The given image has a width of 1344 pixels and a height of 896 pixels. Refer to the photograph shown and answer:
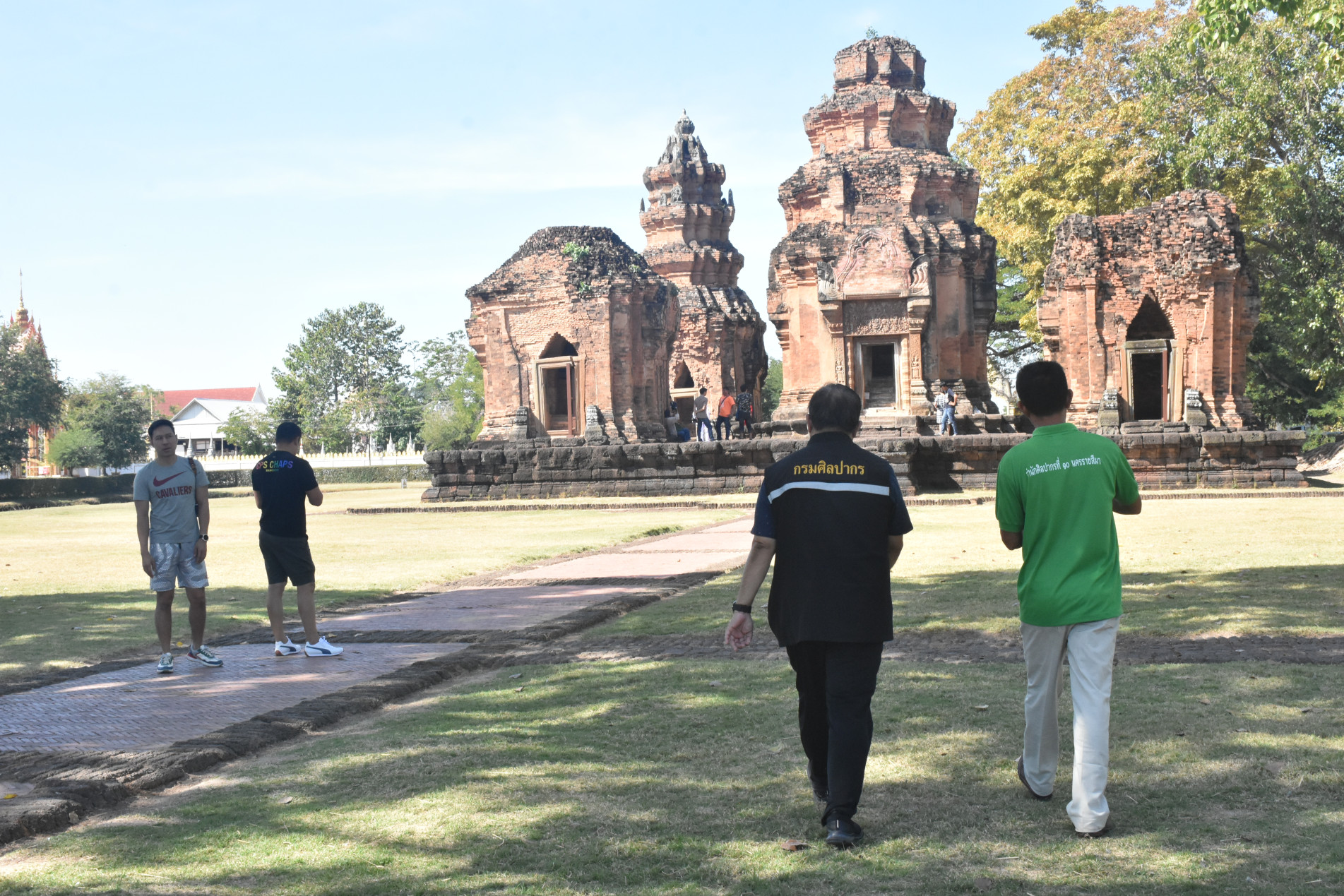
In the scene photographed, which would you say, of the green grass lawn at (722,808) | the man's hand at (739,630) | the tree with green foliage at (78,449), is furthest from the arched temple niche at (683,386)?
the man's hand at (739,630)

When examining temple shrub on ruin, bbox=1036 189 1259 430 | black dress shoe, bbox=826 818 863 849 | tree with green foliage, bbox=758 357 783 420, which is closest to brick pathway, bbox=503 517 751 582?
black dress shoe, bbox=826 818 863 849

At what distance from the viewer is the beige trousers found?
3.65 metres

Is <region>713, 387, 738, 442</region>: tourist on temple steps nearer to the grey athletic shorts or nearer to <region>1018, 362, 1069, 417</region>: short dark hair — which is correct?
the grey athletic shorts

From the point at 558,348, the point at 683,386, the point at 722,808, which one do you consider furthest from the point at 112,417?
the point at 722,808

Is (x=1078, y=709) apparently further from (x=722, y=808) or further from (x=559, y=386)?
(x=559, y=386)

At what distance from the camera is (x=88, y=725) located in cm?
555

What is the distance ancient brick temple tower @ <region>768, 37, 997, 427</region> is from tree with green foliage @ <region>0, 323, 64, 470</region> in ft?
109

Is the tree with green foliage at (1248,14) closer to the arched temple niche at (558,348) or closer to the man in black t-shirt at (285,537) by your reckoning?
the man in black t-shirt at (285,537)

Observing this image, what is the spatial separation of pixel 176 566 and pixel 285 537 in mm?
664

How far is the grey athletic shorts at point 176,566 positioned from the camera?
7.12 metres

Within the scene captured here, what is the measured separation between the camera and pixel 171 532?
23.5 feet

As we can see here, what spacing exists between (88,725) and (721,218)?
1582 inches

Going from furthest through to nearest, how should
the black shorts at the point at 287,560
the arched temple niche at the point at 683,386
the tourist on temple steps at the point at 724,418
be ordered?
the arched temple niche at the point at 683,386
the tourist on temple steps at the point at 724,418
the black shorts at the point at 287,560

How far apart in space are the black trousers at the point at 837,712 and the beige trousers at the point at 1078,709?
0.57 metres
